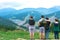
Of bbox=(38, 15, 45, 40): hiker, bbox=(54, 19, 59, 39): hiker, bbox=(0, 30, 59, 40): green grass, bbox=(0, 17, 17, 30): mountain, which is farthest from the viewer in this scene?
bbox=(0, 17, 17, 30): mountain

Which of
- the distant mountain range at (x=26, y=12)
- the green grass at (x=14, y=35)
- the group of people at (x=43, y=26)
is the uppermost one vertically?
the distant mountain range at (x=26, y=12)

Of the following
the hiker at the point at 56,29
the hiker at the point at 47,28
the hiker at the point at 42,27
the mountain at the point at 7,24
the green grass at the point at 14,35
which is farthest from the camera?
the mountain at the point at 7,24

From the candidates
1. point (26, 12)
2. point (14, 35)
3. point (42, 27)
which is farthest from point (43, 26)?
point (14, 35)

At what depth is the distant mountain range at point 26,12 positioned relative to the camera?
15756 millimetres

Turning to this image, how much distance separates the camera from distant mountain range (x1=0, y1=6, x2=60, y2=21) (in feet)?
51.7

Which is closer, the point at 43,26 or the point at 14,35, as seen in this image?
the point at 43,26

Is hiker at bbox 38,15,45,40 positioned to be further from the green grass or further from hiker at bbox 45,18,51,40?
the green grass

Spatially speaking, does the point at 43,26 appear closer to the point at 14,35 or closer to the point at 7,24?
the point at 14,35

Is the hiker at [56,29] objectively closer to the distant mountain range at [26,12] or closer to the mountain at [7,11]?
the distant mountain range at [26,12]

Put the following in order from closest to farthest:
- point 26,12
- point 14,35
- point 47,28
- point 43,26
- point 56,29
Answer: point 43,26 → point 47,28 → point 56,29 → point 14,35 → point 26,12

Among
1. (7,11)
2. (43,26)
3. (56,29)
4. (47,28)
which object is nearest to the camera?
(43,26)

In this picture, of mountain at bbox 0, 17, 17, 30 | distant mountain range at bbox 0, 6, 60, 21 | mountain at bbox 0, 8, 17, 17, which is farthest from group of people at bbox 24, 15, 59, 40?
mountain at bbox 0, 8, 17, 17

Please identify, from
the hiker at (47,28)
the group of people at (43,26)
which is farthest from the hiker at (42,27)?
the hiker at (47,28)

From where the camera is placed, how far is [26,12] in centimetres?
1588
